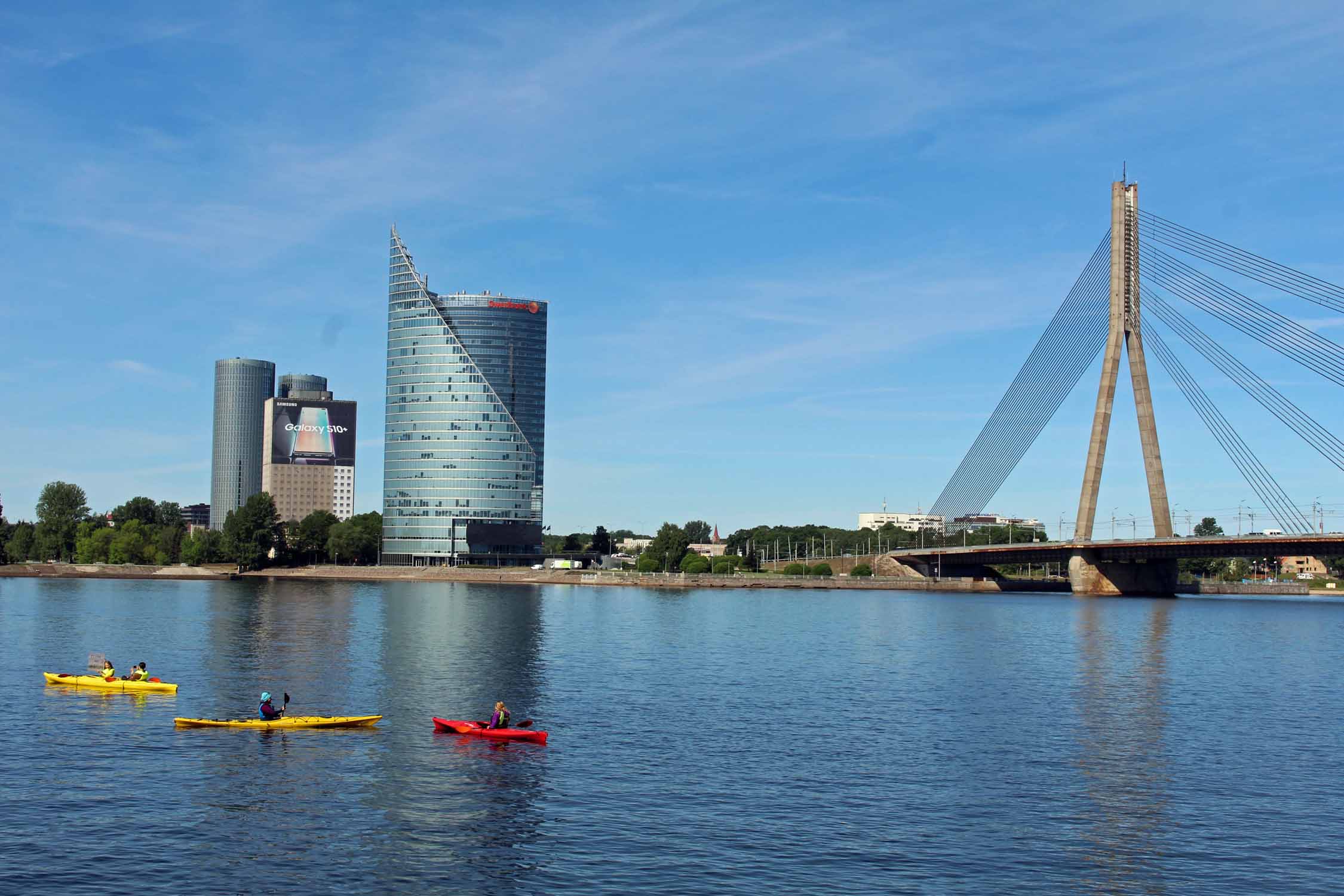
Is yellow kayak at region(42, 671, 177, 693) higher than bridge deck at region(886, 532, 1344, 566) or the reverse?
the reverse

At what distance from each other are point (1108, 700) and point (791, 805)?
30.7 metres

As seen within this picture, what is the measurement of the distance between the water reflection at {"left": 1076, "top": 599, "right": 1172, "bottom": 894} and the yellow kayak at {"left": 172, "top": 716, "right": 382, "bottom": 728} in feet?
97.1

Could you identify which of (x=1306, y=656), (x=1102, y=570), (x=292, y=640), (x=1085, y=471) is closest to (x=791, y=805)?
(x=292, y=640)

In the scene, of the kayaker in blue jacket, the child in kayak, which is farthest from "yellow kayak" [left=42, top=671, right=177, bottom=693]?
the child in kayak

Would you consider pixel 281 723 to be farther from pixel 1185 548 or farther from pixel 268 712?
pixel 1185 548

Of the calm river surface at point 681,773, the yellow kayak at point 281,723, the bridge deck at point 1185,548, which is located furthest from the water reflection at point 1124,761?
the bridge deck at point 1185,548

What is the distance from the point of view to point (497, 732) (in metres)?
47.8

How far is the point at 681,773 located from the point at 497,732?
30.1ft

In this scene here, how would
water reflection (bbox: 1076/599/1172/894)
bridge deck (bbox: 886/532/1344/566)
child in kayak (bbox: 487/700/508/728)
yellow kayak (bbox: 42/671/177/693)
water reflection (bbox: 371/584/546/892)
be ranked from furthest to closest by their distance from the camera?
bridge deck (bbox: 886/532/1344/566), yellow kayak (bbox: 42/671/177/693), child in kayak (bbox: 487/700/508/728), water reflection (bbox: 371/584/546/892), water reflection (bbox: 1076/599/1172/894)

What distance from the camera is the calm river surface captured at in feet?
103

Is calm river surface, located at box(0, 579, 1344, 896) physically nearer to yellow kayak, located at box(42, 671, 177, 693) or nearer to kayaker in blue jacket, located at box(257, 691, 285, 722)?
yellow kayak, located at box(42, 671, 177, 693)

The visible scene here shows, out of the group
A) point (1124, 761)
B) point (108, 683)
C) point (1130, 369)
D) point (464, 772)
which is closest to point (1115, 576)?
point (1130, 369)

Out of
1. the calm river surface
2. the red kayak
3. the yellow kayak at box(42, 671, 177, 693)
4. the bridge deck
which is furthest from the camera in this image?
the bridge deck

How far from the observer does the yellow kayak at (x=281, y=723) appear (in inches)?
1951
